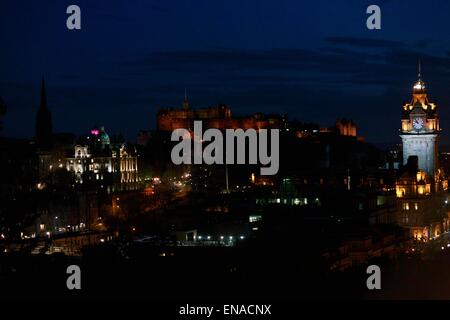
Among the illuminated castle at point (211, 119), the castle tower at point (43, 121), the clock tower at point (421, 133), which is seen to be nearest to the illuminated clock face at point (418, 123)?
the clock tower at point (421, 133)

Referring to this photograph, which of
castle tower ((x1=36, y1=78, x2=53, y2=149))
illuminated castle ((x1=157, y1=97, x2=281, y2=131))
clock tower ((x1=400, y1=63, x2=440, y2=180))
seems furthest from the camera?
illuminated castle ((x1=157, y1=97, x2=281, y2=131))

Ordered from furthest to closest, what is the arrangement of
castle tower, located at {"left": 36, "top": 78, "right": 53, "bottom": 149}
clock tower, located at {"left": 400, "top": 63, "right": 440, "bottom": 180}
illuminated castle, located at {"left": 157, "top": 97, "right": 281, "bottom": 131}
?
illuminated castle, located at {"left": 157, "top": 97, "right": 281, "bottom": 131} < castle tower, located at {"left": 36, "top": 78, "right": 53, "bottom": 149} < clock tower, located at {"left": 400, "top": 63, "right": 440, "bottom": 180}

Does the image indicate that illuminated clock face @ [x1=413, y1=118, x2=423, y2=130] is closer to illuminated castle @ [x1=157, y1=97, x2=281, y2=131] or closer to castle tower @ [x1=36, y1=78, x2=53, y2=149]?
illuminated castle @ [x1=157, y1=97, x2=281, y2=131]

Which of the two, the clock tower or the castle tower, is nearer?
the clock tower

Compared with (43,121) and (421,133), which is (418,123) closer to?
(421,133)

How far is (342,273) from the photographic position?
26.3 metres

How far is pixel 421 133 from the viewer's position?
5147cm

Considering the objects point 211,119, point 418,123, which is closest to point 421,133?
point 418,123

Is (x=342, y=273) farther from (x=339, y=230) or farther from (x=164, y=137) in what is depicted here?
(x=164, y=137)

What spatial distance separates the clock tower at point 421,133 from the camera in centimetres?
5138

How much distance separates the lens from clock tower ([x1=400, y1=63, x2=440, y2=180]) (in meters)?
51.4

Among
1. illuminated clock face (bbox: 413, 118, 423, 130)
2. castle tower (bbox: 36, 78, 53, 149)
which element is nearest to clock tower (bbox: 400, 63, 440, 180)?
illuminated clock face (bbox: 413, 118, 423, 130)

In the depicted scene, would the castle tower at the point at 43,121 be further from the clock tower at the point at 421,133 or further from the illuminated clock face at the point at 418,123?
the illuminated clock face at the point at 418,123

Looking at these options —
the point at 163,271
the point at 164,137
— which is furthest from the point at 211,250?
the point at 164,137
